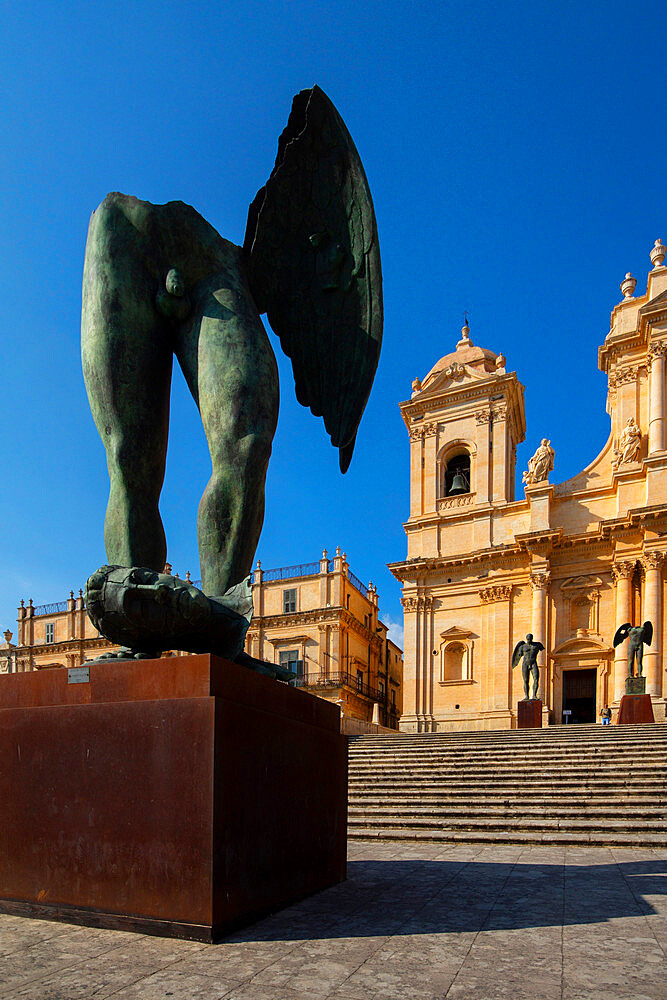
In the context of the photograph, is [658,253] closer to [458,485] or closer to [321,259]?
[458,485]

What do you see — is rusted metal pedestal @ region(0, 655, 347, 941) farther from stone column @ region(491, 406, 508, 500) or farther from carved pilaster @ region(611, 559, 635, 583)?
stone column @ region(491, 406, 508, 500)

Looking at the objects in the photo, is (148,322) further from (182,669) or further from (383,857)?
(383,857)

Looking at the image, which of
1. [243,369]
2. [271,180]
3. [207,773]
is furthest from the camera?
[271,180]

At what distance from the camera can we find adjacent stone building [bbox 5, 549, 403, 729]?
129 feet

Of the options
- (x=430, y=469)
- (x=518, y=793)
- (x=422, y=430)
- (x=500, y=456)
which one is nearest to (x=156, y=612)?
(x=518, y=793)

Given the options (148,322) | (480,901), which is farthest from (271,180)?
(480,901)

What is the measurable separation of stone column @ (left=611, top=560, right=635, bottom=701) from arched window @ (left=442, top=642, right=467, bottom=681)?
20.4 ft

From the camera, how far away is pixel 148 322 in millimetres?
3314

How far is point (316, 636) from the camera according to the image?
39562mm

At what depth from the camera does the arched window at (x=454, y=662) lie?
104 ft

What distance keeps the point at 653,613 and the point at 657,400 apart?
334 inches

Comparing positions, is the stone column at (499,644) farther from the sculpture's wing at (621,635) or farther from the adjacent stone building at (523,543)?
the sculpture's wing at (621,635)

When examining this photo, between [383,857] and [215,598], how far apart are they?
3318 mm

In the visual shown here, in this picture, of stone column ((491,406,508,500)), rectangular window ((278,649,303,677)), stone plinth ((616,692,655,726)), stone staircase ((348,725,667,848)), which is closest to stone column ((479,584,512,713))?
stone column ((491,406,508,500))
